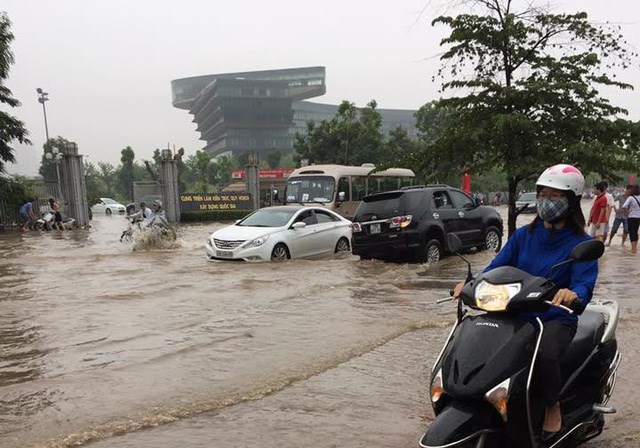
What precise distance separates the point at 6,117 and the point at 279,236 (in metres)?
20.5

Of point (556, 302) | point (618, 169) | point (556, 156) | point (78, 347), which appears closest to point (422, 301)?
point (556, 156)

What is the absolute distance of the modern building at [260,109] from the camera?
142375mm

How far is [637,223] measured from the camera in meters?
13.8

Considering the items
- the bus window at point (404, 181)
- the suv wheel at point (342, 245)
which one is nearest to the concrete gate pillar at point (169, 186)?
the bus window at point (404, 181)

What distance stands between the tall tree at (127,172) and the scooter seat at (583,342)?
85.1 m

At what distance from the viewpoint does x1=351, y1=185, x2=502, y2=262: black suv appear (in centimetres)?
1179

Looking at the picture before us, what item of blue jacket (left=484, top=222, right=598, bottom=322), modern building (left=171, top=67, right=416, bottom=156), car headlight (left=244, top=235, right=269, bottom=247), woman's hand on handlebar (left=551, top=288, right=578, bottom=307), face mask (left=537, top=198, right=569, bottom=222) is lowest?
car headlight (left=244, top=235, right=269, bottom=247)

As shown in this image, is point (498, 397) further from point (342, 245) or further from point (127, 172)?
point (127, 172)

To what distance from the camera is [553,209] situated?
11.0ft

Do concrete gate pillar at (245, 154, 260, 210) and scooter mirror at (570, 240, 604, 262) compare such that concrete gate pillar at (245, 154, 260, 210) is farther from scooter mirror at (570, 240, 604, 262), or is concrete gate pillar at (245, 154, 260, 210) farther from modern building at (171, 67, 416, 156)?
modern building at (171, 67, 416, 156)

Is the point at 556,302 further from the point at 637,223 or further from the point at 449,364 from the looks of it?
the point at 637,223

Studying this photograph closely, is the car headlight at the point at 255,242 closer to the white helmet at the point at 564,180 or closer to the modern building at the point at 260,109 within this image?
the white helmet at the point at 564,180

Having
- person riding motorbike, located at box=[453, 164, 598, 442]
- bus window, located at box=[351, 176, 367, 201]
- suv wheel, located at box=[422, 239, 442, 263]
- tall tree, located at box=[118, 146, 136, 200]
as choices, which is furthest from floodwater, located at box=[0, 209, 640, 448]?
tall tree, located at box=[118, 146, 136, 200]

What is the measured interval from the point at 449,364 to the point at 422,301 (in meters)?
5.71
